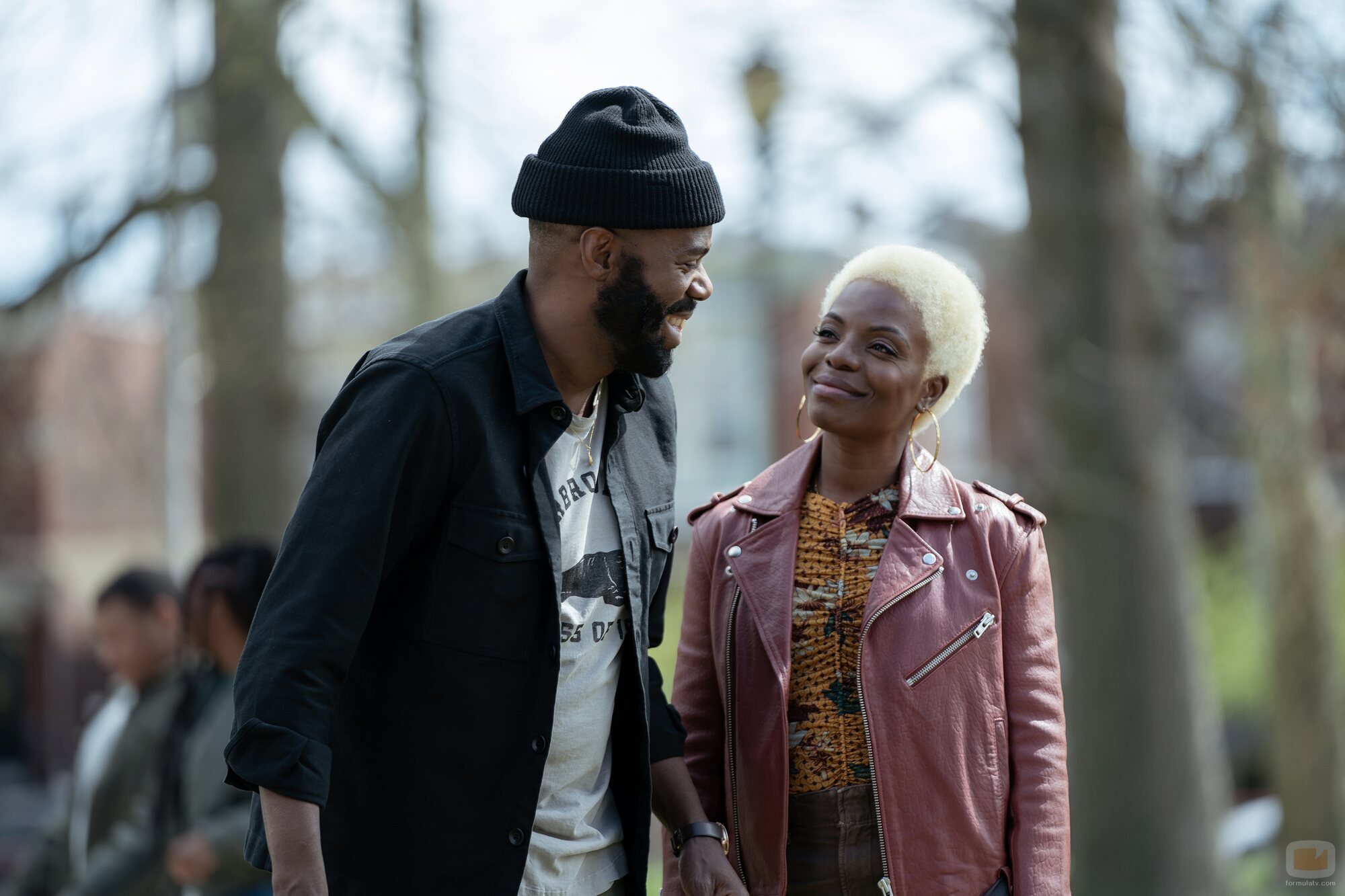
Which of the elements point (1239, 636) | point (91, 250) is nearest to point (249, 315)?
point (91, 250)

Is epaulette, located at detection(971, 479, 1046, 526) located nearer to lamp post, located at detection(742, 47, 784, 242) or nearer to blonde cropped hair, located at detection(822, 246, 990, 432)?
blonde cropped hair, located at detection(822, 246, 990, 432)

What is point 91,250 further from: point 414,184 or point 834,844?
point 834,844

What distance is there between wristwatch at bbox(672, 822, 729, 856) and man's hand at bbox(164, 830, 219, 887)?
1751 millimetres

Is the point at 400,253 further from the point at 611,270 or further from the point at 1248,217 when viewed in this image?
the point at 611,270

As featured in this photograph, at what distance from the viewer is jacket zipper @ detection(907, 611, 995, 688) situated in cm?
267

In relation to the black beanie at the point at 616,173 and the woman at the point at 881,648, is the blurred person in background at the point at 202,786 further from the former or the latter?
the black beanie at the point at 616,173

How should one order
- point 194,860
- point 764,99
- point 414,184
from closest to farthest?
point 194,860
point 764,99
point 414,184

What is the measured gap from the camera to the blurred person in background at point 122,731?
469 centimetres

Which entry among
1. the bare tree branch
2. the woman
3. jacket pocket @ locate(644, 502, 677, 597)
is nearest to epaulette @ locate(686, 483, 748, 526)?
the woman

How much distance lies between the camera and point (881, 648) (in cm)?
269

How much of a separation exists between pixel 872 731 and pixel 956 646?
0.77 feet

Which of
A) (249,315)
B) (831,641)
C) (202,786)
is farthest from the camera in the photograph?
(249,315)

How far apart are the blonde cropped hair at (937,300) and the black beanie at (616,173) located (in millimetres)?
522

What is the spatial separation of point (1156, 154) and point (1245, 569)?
8101 mm
